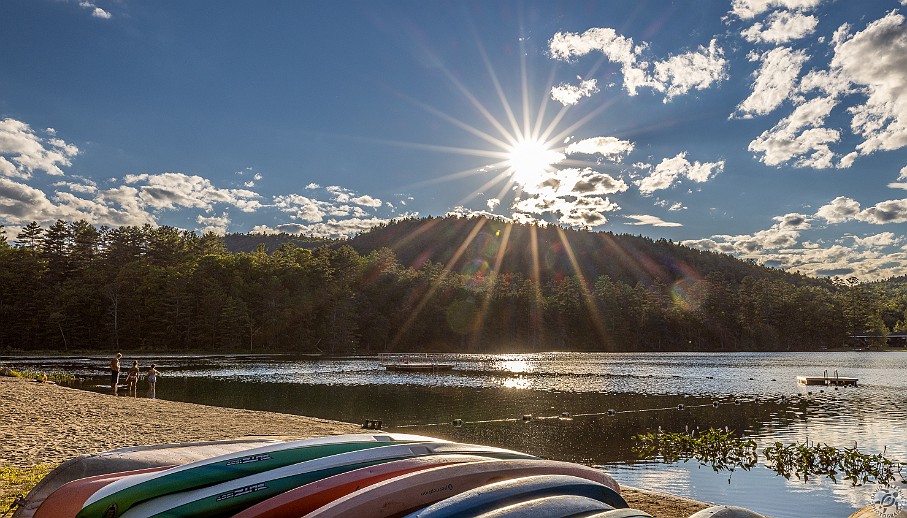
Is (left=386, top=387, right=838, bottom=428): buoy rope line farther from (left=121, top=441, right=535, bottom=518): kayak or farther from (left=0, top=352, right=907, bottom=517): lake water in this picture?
(left=121, top=441, right=535, bottom=518): kayak

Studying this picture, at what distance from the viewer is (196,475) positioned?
94.3 inches

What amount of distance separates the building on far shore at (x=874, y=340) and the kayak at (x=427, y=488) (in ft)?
464

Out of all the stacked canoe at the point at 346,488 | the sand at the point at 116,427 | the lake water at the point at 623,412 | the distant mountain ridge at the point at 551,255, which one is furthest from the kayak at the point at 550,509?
the distant mountain ridge at the point at 551,255

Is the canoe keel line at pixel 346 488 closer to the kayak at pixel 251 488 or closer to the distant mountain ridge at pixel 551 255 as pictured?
the kayak at pixel 251 488

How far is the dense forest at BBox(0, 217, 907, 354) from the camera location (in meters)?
72.7

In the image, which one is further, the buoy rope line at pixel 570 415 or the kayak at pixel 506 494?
the buoy rope line at pixel 570 415

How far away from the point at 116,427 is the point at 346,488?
1204cm

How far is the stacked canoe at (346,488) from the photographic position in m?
1.88

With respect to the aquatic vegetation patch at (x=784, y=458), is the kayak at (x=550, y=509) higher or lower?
higher

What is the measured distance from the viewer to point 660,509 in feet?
24.3

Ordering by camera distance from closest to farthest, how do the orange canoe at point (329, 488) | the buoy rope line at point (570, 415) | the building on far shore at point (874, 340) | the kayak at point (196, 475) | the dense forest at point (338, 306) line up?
the orange canoe at point (329, 488) < the kayak at point (196, 475) < the buoy rope line at point (570, 415) < the dense forest at point (338, 306) < the building on far shore at point (874, 340)

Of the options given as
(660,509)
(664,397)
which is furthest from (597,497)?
(664,397)

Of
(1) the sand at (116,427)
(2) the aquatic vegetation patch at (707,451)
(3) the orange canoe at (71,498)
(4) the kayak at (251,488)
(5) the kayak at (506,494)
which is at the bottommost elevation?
(2) the aquatic vegetation patch at (707,451)

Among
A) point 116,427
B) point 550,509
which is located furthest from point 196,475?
point 116,427
